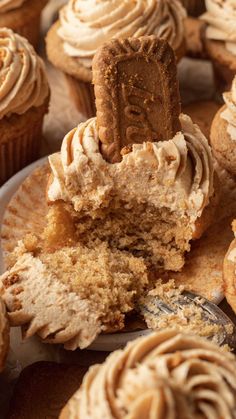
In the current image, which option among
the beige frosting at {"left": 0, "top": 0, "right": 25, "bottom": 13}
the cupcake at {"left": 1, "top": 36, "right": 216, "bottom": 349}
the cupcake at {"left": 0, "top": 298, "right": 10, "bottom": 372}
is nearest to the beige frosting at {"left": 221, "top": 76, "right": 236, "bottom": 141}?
the cupcake at {"left": 1, "top": 36, "right": 216, "bottom": 349}

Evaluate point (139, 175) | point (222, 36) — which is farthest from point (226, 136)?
point (222, 36)

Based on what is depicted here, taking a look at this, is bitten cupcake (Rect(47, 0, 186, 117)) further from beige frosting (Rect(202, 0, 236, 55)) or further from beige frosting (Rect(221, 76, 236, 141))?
beige frosting (Rect(221, 76, 236, 141))

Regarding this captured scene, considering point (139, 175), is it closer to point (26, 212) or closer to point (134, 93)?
point (134, 93)

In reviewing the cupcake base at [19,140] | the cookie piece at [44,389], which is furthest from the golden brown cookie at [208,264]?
the cupcake base at [19,140]

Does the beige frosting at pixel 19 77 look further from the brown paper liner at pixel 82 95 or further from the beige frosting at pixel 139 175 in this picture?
the beige frosting at pixel 139 175

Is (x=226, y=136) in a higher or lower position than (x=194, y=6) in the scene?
higher

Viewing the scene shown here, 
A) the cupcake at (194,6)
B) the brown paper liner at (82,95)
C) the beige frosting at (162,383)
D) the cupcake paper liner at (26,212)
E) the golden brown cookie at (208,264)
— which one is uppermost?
the beige frosting at (162,383)
